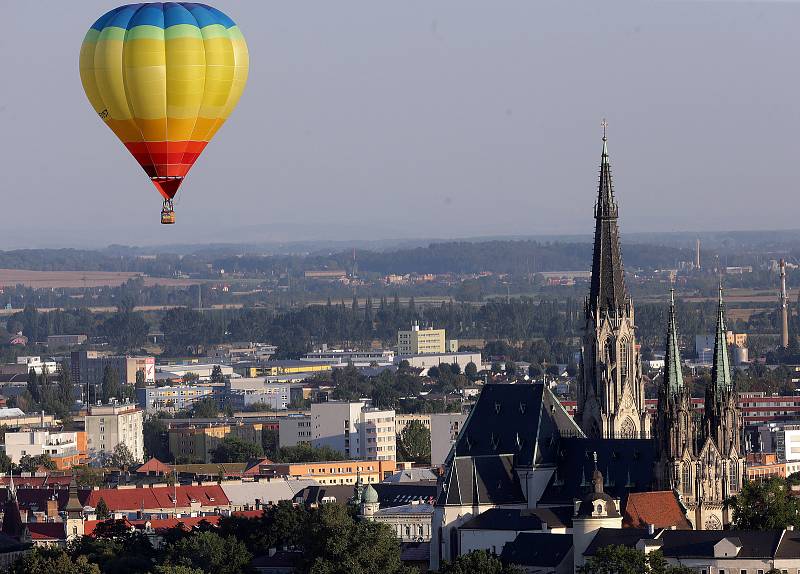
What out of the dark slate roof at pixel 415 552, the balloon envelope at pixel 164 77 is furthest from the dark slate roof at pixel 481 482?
the balloon envelope at pixel 164 77

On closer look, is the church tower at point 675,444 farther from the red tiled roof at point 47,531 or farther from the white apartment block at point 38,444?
the white apartment block at point 38,444

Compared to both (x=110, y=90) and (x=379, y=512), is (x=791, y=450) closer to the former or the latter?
(x=379, y=512)

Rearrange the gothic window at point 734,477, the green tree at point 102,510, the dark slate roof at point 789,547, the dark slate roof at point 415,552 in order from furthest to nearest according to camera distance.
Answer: the green tree at point 102,510 < the dark slate roof at point 415,552 < the gothic window at point 734,477 < the dark slate roof at point 789,547

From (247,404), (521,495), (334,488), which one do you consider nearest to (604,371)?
(521,495)

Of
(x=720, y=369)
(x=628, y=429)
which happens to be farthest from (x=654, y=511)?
(x=628, y=429)

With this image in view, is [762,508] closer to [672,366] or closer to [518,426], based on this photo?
[672,366]

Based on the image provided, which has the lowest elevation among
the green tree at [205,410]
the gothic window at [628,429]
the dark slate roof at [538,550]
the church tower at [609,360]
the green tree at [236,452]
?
the green tree at [205,410]
